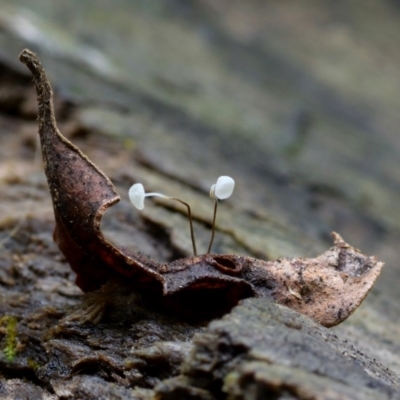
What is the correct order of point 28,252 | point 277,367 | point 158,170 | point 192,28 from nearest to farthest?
point 277,367, point 28,252, point 158,170, point 192,28

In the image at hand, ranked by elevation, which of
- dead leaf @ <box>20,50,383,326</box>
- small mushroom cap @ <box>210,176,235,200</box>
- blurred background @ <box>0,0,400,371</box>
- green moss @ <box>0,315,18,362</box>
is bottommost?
green moss @ <box>0,315,18,362</box>

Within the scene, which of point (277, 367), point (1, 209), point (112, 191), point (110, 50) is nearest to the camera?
point (277, 367)

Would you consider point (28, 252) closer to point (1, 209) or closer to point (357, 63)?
point (1, 209)

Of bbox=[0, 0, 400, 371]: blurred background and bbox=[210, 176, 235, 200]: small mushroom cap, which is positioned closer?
bbox=[210, 176, 235, 200]: small mushroom cap

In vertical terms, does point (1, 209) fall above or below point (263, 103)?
below

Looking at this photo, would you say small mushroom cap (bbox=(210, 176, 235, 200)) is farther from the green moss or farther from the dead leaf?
the green moss

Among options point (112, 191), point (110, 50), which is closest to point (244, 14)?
point (110, 50)

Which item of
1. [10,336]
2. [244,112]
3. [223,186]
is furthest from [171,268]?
[244,112]

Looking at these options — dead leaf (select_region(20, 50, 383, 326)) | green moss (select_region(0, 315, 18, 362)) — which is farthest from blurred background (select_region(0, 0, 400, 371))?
green moss (select_region(0, 315, 18, 362))
